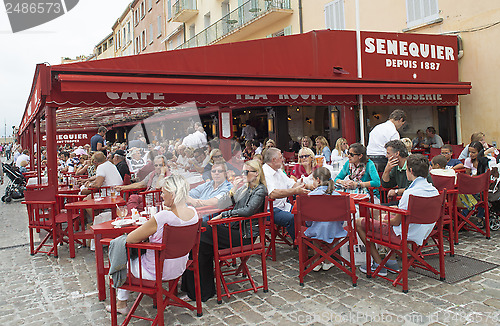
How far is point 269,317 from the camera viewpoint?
139 inches

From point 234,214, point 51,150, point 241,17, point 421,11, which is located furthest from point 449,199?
point 241,17

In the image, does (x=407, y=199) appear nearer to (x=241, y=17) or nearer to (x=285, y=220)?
(x=285, y=220)

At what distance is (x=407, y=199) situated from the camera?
3.98m

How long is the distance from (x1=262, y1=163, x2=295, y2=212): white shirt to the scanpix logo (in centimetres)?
366

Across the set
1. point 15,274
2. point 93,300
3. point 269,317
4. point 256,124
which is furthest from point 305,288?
point 256,124

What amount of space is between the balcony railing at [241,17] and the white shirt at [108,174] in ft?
40.0

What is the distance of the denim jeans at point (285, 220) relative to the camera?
5047 millimetres

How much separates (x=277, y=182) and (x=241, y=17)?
1507cm

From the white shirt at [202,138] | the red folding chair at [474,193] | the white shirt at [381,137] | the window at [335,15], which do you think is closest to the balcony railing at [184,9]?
the window at [335,15]

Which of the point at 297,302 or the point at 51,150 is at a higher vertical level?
the point at 51,150

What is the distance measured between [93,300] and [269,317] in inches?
73.5

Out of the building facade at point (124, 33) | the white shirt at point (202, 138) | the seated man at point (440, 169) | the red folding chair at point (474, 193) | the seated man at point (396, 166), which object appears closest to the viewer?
the seated man at point (396, 166)

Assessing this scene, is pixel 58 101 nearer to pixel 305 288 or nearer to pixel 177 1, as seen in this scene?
pixel 305 288

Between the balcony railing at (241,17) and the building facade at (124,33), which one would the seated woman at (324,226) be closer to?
the balcony railing at (241,17)
